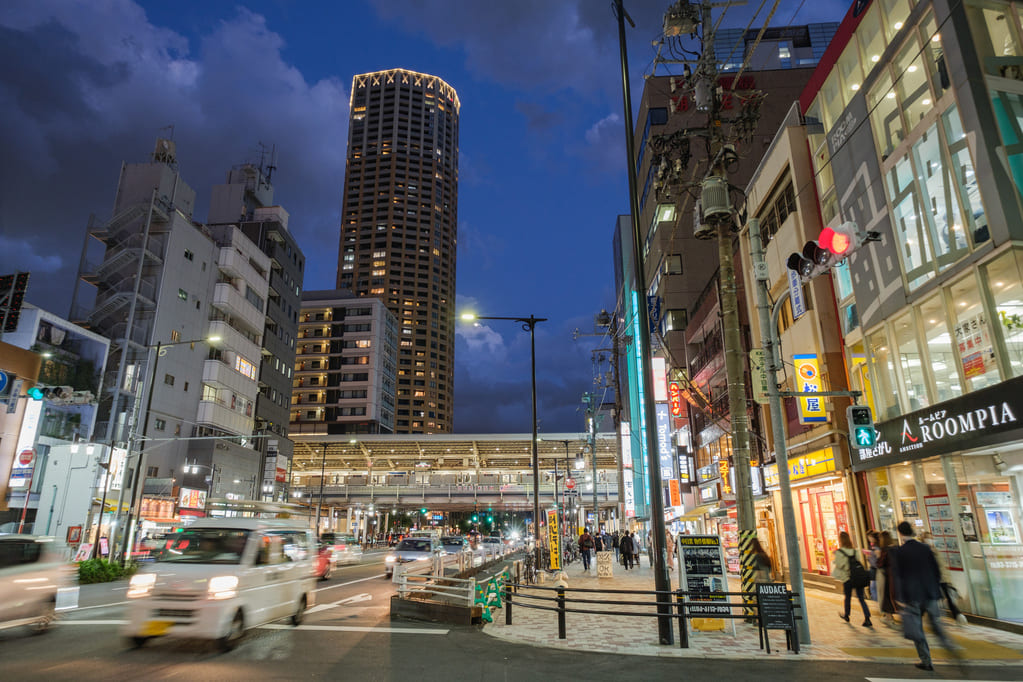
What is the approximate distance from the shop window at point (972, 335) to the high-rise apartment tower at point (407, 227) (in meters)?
141

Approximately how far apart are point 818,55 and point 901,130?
44.6 m

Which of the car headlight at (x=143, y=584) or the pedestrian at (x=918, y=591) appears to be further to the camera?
the car headlight at (x=143, y=584)

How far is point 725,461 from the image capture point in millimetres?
26141

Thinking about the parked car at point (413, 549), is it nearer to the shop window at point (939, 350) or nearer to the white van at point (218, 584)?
the white van at point (218, 584)

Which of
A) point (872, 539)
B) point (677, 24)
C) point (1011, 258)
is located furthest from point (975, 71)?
point (872, 539)

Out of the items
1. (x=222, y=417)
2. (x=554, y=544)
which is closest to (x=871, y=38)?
(x=554, y=544)

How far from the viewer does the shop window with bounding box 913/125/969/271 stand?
1275cm

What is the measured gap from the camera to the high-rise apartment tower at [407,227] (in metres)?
156

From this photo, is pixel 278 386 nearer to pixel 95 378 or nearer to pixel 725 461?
pixel 95 378

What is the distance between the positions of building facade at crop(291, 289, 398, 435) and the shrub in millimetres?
82715

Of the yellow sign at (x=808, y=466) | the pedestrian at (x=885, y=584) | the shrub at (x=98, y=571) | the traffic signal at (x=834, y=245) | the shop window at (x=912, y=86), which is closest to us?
the traffic signal at (x=834, y=245)

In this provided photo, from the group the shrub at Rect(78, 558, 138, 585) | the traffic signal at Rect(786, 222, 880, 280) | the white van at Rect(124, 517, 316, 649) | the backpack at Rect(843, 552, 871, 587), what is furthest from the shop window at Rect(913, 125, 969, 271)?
the shrub at Rect(78, 558, 138, 585)

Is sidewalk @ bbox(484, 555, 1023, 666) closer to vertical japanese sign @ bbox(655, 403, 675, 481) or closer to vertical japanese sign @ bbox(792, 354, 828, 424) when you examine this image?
vertical japanese sign @ bbox(792, 354, 828, 424)

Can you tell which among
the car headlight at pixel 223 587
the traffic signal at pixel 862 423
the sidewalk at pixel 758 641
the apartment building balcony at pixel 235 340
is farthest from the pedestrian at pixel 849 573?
the apartment building balcony at pixel 235 340
